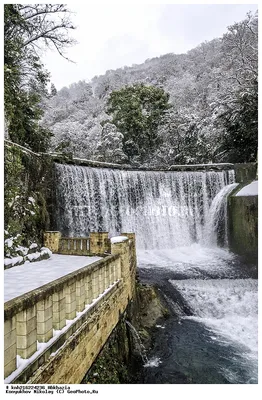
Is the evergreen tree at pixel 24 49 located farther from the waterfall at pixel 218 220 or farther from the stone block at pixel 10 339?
the waterfall at pixel 218 220

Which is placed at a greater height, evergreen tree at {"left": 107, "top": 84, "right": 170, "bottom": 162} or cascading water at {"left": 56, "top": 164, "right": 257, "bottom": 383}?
evergreen tree at {"left": 107, "top": 84, "right": 170, "bottom": 162}

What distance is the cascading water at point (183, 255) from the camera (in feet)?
20.2

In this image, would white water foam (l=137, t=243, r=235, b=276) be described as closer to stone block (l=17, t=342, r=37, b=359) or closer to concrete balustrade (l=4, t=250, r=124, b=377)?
concrete balustrade (l=4, t=250, r=124, b=377)

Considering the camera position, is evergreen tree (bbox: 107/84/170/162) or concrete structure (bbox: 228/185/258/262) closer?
concrete structure (bbox: 228/185/258/262)

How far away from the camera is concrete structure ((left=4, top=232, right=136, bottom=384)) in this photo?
2256 millimetres

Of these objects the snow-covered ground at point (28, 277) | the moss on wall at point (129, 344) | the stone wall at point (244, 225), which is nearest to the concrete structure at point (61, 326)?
the moss on wall at point (129, 344)

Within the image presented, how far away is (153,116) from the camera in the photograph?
2842 cm

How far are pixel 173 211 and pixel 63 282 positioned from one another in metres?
14.9

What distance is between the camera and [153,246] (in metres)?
16.4

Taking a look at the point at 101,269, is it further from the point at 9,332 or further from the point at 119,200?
the point at 119,200

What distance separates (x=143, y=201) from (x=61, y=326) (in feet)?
47.2

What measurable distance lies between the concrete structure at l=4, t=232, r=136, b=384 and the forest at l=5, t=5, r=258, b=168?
21.6ft

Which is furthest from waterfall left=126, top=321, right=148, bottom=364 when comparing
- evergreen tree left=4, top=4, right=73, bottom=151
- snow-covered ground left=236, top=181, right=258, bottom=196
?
snow-covered ground left=236, top=181, right=258, bottom=196

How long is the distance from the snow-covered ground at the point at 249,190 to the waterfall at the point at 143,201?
72.5 inches
